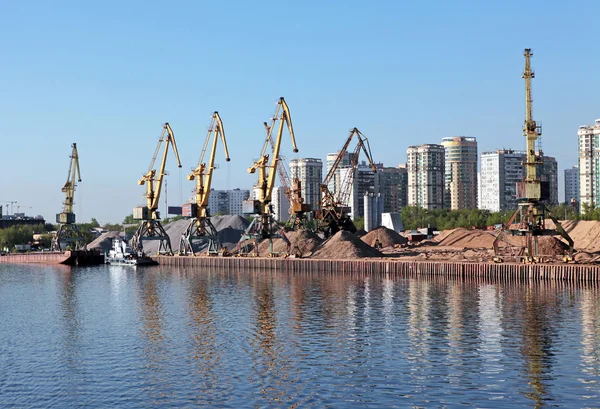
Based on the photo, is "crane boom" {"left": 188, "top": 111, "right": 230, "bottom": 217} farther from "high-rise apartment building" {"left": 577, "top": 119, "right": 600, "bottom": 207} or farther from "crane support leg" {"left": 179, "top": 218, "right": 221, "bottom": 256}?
"high-rise apartment building" {"left": 577, "top": 119, "right": 600, "bottom": 207}

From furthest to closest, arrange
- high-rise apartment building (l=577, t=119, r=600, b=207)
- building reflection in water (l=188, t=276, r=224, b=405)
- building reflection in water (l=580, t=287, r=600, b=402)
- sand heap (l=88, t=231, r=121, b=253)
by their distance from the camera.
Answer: high-rise apartment building (l=577, t=119, r=600, b=207)
sand heap (l=88, t=231, r=121, b=253)
building reflection in water (l=580, t=287, r=600, b=402)
building reflection in water (l=188, t=276, r=224, b=405)

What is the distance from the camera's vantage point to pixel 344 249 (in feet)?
345

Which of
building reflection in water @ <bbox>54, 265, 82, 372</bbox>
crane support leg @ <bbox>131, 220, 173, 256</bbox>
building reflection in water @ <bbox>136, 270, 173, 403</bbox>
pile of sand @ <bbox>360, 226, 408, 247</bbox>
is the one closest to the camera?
building reflection in water @ <bbox>136, 270, 173, 403</bbox>

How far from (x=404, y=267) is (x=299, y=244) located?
2493 centimetres

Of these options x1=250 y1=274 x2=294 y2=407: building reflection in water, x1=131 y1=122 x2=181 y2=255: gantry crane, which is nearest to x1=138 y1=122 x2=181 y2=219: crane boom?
x1=131 y1=122 x2=181 y2=255: gantry crane

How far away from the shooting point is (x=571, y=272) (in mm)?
74625

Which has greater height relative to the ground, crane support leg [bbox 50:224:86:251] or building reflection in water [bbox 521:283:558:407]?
crane support leg [bbox 50:224:86:251]

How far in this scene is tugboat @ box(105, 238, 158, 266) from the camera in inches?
4860

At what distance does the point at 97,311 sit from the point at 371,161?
85.0 metres

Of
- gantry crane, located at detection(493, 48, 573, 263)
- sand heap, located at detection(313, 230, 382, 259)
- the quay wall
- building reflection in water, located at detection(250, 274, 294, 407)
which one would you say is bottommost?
building reflection in water, located at detection(250, 274, 294, 407)

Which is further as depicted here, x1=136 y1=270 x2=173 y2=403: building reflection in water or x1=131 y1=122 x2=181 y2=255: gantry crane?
x1=131 y1=122 x2=181 y2=255: gantry crane

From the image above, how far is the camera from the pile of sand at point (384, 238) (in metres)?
121

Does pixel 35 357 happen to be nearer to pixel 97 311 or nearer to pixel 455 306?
pixel 97 311

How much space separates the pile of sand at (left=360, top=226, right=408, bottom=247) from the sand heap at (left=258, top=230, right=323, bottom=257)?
10.5m
